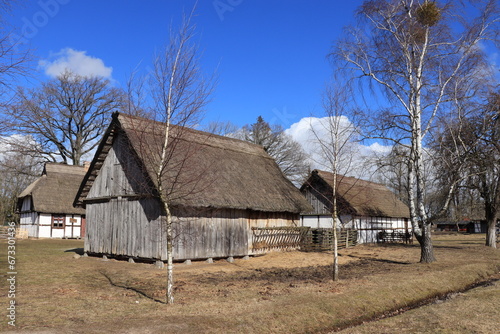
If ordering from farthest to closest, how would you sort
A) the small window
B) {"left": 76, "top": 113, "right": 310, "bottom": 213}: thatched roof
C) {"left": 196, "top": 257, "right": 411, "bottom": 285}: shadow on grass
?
the small window → {"left": 76, "top": 113, "right": 310, "bottom": 213}: thatched roof → {"left": 196, "top": 257, "right": 411, "bottom": 285}: shadow on grass

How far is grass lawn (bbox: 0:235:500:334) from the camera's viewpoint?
8516mm

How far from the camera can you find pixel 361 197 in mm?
35625

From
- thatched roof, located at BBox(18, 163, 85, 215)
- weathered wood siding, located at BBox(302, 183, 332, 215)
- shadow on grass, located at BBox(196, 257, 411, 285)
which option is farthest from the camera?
thatched roof, located at BBox(18, 163, 85, 215)

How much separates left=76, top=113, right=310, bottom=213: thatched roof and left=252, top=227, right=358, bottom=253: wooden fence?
1.39 m

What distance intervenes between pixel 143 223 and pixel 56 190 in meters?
26.0

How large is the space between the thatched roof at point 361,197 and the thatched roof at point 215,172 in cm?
712

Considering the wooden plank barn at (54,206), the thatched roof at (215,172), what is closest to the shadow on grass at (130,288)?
the thatched roof at (215,172)

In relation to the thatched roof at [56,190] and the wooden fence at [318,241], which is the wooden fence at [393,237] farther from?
the thatched roof at [56,190]

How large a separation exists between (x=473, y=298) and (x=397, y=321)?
386 cm

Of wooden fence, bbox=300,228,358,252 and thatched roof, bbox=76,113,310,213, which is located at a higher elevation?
thatched roof, bbox=76,113,310,213

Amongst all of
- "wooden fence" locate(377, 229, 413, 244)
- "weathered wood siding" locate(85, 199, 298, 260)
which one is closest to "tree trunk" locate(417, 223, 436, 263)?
"weathered wood siding" locate(85, 199, 298, 260)

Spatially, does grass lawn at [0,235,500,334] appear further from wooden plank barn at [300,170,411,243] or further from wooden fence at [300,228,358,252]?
wooden plank barn at [300,170,411,243]

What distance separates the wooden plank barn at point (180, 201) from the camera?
17.5 metres

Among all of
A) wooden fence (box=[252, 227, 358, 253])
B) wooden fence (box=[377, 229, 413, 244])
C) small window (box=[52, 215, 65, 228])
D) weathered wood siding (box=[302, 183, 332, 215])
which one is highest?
weathered wood siding (box=[302, 183, 332, 215])
